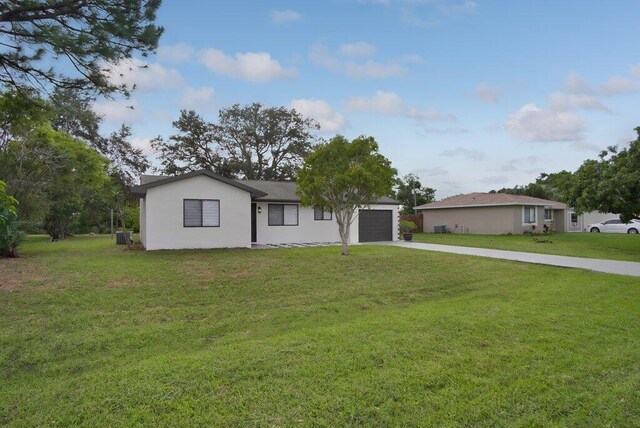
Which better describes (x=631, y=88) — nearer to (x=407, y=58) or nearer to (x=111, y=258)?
(x=407, y=58)

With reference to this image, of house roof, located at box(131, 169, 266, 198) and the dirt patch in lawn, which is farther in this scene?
house roof, located at box(131, 169, 266, 198)

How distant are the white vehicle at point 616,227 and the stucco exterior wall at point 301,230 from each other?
21.3 m

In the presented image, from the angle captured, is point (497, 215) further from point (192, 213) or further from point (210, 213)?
point (192, 213)

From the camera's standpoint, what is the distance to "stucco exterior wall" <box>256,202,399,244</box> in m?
18.5

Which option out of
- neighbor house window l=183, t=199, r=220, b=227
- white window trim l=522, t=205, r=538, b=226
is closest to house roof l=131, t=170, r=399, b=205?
neighbor house window l=183, t=199, r=220, b=227

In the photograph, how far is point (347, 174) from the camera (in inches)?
504

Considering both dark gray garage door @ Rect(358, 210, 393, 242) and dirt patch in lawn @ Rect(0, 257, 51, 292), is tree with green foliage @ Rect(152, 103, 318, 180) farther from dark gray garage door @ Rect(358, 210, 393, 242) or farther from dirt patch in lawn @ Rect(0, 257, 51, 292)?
dirt patch in lawn @ Rect(0, 257, 51, 292)

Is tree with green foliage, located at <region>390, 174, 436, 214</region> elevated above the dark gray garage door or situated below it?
above

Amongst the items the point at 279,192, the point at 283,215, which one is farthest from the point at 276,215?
the point at 279,192

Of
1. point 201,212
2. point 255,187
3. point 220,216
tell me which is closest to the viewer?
point 201,212

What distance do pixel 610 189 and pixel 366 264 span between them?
1099 centimetres

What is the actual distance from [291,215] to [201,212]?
4839 millimetres

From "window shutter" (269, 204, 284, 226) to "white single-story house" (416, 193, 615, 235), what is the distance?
54.2 feet

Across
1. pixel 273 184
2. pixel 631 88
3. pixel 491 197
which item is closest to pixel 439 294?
pixel 631 88
